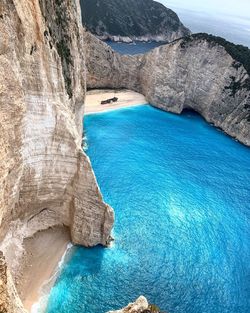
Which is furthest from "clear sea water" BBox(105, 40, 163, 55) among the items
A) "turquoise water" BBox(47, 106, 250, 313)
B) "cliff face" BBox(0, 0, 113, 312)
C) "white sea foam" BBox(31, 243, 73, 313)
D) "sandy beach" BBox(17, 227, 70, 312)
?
"white sea foam" BBox(31, 243, 73, 313)

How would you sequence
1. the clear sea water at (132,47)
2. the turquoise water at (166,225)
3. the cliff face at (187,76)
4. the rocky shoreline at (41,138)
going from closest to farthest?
the rocky shoreline at (41,138)
the turquoise water at (166,225)
the cliff face at (187,76)
the clear sea water at (132,47)

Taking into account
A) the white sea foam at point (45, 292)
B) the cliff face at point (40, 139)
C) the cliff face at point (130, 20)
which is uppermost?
the cliff face at point (40, 139)

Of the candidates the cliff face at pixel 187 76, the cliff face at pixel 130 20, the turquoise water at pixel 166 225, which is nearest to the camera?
the turquoise water at pixel 166 225

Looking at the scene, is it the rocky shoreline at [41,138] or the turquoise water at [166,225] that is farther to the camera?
the turquoise water at [166,225]

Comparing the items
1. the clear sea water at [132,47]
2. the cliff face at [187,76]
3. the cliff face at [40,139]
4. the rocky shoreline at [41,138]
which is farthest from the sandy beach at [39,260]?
the clear sea water at [132,47]

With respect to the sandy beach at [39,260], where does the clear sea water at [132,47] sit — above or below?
below

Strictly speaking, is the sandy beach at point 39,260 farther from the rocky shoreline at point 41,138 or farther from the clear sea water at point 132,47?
the clear sea water at point 132,47

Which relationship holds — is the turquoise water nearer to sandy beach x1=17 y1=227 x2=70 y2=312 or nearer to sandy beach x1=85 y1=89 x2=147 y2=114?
sandy beach x1=17 y1=227 x2=70 y2=312

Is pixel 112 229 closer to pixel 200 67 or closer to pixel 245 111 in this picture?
pixel 245 111
